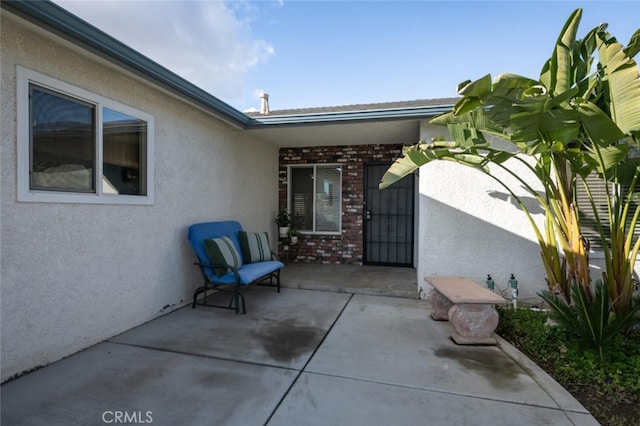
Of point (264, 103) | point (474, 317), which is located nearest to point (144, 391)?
point (474, 317)

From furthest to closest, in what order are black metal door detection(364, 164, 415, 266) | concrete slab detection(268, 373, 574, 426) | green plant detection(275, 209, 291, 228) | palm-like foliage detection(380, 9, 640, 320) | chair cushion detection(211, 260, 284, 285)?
green plant detection(275, 209, 291, 228)
black metal door detection(364, 164, 415, 266)
chair cushion detection(211, 260, 284, 285)
palm-like foliage detection(380, 9, 640, 320)
concrete slab detection(268, 373, 574, 426)

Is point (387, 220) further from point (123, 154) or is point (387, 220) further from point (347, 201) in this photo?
point (123, 154)

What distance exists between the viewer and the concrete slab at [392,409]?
6.98 feet

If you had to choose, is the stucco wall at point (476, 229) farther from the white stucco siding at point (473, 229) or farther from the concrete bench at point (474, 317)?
the concrete bench at point (474, 317)

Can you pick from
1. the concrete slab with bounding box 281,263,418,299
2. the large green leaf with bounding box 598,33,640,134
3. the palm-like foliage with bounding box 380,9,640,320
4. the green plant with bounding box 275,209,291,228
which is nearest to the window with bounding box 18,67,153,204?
the concrete slab with bounding box 281,263,418,299

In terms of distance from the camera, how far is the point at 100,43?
284cm

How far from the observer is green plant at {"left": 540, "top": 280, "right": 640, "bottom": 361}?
2.77 metres

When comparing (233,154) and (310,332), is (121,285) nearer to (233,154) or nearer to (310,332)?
(310,332)

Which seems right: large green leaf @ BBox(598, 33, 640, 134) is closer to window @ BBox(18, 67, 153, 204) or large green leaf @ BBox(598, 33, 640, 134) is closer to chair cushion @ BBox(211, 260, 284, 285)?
chair cushion @ BBox(211, 260, 284, 285)

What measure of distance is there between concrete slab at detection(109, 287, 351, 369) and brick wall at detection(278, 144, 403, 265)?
8.74ft

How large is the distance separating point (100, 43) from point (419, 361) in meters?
4.29

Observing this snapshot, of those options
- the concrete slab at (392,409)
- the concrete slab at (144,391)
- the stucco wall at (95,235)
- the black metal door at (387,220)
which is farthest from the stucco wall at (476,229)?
the stucco wall at (95,235)

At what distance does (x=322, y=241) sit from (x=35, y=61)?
6.04m

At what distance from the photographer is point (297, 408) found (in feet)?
7.39
